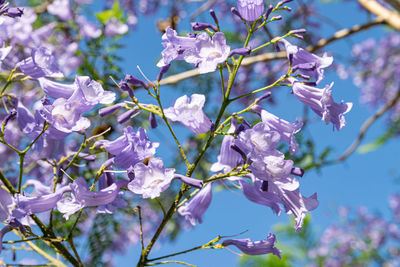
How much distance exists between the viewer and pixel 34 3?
9.23ft

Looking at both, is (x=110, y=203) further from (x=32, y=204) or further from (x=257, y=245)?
(x=257, y=245)

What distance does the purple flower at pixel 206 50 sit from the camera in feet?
2.55

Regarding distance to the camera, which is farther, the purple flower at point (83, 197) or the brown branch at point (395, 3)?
the brown branch at point (395, 3)

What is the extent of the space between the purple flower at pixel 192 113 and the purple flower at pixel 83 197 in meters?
0.18

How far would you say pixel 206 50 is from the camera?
2.59ft

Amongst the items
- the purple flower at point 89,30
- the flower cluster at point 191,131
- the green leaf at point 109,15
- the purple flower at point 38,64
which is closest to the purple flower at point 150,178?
the flower cluster at point 191,131

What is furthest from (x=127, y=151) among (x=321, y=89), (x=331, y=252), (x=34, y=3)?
(x=331, y=252)

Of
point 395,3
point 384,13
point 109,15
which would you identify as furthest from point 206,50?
point 384,13

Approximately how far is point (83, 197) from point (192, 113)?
256mm

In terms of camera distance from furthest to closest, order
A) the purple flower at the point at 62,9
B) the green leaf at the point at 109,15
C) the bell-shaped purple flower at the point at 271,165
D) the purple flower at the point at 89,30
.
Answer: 1. the purple flower at the point at 62,9
2. the purple flower at the point at 89,30
3. the green leaf at the point at 109,15
4. the bell-shaped purple flower at the point at 271,165

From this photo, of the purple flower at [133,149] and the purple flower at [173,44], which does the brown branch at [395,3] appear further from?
the purple flower at [133,149]

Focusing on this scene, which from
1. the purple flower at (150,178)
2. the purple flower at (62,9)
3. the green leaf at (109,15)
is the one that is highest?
the purple flower at (150,178)

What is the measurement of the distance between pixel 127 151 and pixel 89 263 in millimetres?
905

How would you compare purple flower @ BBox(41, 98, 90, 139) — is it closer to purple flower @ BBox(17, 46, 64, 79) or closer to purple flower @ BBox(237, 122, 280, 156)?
purple flower @ BBox(17, 46, 64, 79)
